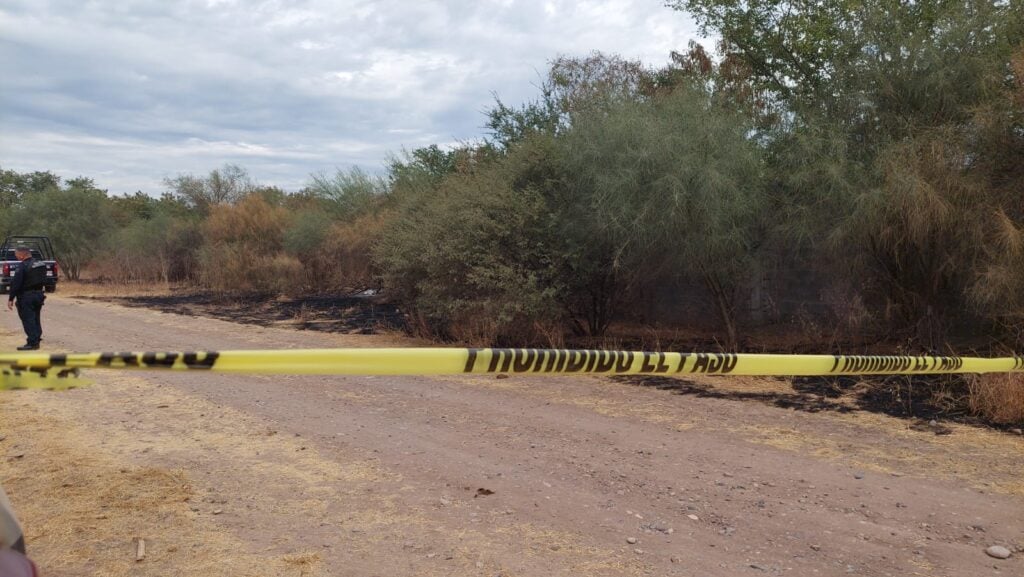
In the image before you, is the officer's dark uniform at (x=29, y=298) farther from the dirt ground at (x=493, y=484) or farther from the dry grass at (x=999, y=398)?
the dry grass at (x=999, y=398)

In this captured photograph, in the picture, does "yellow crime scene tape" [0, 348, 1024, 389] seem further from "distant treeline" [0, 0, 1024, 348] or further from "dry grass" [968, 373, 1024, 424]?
"distant treeline" [0, 0, 1024, 348]

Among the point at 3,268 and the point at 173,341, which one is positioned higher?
the point at 3,268

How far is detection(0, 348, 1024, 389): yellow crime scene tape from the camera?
2.97 metres

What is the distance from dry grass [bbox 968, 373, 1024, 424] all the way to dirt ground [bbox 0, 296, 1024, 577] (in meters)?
0.45

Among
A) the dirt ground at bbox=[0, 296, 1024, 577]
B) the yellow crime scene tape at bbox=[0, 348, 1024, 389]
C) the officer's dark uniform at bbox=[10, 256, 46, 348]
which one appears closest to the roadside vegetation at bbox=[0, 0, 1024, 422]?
the dirt ground at bbox=[0, 296, 1024, 577]

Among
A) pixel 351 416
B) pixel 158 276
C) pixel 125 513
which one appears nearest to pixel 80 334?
pixel 351 416

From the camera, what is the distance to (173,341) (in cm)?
1424

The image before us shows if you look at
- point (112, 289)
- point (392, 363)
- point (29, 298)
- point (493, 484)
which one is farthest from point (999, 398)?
point (112, 289)

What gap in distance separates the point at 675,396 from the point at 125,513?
631 cm

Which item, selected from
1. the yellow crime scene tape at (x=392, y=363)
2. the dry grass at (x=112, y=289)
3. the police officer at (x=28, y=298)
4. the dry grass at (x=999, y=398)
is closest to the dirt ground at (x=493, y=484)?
the dry grass at (x=999, y=398)

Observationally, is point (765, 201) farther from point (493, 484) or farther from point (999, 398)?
point (493, 484)

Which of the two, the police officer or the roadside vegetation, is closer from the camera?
the roadside vegetation

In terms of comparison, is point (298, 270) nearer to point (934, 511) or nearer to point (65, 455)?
point (65, 455)

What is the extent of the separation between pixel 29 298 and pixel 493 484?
37.1 ft
